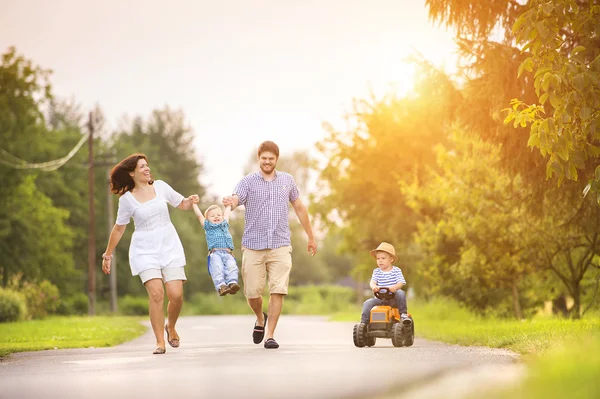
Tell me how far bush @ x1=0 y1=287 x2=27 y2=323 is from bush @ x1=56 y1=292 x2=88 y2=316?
27.6 meters

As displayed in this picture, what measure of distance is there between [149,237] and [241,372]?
3.01m

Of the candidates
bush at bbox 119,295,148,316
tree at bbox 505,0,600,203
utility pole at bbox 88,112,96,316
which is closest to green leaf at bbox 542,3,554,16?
tree at bbox 505,0,600,203

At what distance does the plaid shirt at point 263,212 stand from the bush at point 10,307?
19.4 m

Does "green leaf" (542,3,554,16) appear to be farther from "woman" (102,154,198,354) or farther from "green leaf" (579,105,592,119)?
"woman" (102,154,198,354)

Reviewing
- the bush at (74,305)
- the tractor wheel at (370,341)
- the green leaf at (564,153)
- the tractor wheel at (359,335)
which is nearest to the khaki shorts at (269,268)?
the tractor wheel at (359,335)

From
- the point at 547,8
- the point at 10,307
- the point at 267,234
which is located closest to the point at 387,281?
the point at 267,234

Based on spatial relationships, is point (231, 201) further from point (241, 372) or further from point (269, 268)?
point (241, 372)

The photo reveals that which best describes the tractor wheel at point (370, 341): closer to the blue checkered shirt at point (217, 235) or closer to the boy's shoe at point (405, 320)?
the boy's shoe at point (405, 320)

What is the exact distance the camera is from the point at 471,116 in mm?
15195

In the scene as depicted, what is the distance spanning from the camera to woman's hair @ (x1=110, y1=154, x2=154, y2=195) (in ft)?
36.6

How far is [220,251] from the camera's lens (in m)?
11.4

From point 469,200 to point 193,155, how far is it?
2322 inches

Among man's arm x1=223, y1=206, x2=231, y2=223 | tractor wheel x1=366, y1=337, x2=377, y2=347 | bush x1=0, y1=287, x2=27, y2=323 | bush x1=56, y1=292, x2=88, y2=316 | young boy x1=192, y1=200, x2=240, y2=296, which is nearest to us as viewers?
young boy x1=192, y1=200, x2=240, y2=296

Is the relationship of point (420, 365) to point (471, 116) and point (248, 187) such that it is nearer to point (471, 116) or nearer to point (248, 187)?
point (248, 187)
